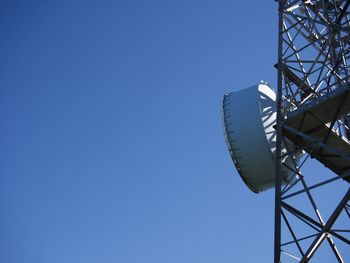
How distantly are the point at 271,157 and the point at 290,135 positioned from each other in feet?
3.28

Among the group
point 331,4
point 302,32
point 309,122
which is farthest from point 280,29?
point 309,122

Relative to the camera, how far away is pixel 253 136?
14.3 metres

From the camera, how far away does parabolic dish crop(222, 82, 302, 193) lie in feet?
47.1

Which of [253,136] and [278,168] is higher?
[253,136]

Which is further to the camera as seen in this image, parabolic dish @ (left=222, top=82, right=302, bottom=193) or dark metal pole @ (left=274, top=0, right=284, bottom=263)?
parabolic dish @ (left=222, top=82, right=302, bottom=193)

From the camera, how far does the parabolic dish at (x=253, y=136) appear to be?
14.4 m

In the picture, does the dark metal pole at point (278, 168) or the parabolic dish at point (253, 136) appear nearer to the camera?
the dark metal pole at point (278, 168)

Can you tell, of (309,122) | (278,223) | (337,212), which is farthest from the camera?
(309,122)

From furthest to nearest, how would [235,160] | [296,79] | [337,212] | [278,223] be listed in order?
1. [296,79]
2. [235,160]
3. [278,223]
4. [337,212]

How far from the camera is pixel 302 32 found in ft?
56.2

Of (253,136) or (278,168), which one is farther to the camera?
(253,136)

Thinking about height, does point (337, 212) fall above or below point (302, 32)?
below

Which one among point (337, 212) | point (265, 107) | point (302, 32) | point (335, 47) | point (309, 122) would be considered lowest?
point (337, 212)

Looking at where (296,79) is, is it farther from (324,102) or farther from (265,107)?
(324,102)
